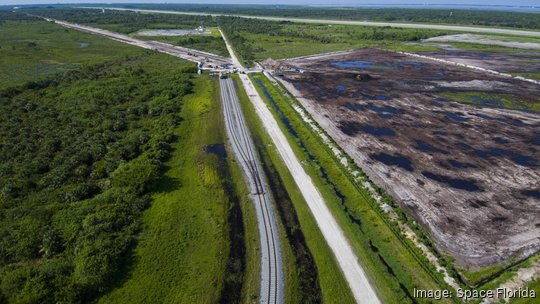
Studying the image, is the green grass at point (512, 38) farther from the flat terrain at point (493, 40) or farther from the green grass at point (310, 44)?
the green grass at point (310, 44)

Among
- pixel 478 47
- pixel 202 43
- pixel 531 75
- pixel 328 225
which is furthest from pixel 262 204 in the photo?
pixel 478 47

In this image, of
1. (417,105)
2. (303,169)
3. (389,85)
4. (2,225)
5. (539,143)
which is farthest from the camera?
(389,85)

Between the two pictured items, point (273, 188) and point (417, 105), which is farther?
point (417, 105)

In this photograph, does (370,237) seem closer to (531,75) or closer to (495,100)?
(495,100)

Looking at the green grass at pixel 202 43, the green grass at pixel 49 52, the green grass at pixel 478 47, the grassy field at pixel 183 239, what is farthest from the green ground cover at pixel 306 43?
the grassy field at pixel 183 239

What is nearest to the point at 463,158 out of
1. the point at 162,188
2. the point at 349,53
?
the point at 162,188

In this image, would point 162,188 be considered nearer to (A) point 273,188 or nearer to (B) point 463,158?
(A) point 273,188
